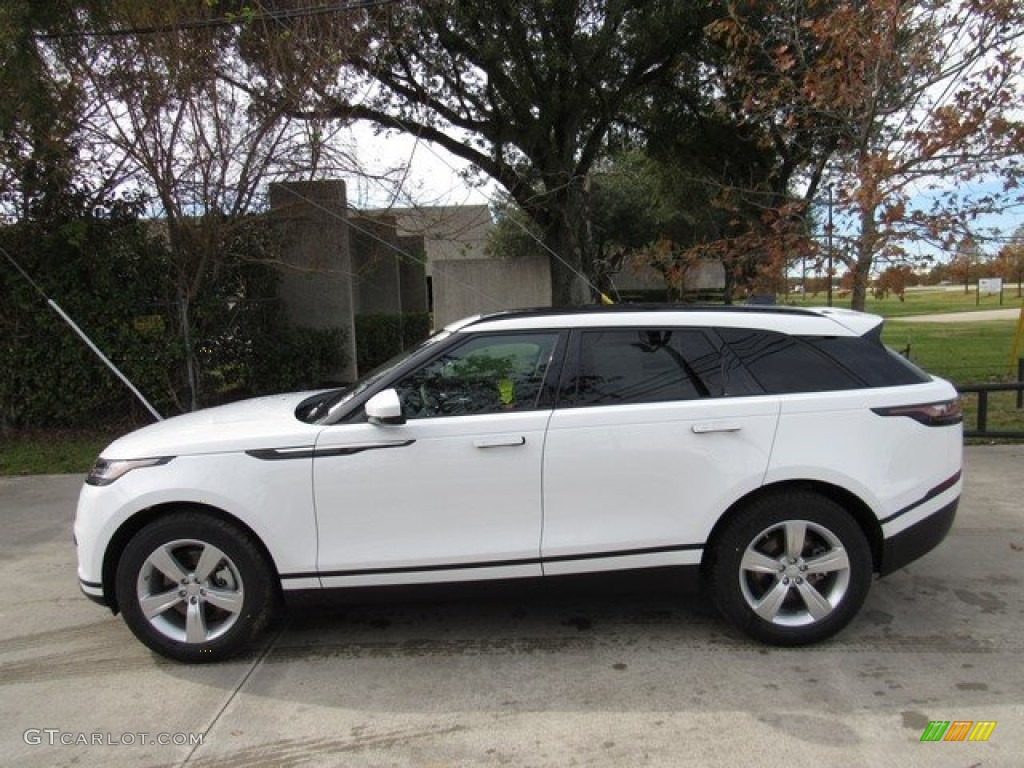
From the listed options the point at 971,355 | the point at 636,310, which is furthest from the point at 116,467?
the point at 971,355

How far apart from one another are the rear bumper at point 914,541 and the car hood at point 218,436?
2.86 meters

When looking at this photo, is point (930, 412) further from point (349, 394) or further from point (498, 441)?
point (349, 394)

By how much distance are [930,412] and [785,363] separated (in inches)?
29.4

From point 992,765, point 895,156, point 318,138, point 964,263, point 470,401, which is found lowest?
point 992,765

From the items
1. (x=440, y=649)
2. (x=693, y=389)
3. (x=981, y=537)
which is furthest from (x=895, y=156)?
(x=440, y=649)

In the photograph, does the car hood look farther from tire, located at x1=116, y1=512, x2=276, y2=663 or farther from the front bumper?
the front bumper

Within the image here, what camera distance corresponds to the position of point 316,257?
437 inches

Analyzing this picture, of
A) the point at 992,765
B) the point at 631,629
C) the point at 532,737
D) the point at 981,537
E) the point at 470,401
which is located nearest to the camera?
the point at 992,765

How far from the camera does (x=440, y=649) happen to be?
12.9 ft

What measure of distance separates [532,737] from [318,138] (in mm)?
7379

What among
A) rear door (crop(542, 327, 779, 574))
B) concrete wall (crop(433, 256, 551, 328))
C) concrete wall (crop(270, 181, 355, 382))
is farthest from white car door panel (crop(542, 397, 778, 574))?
concrete wall (crop(433, 256, 551, 328))

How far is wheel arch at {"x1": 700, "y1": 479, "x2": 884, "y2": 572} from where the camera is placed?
3807 mm

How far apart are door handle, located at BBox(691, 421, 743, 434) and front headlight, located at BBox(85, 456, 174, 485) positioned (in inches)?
98.3

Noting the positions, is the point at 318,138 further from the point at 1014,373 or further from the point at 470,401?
the point at 1014,373
